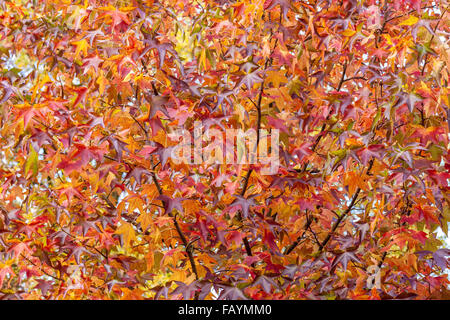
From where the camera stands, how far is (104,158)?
2.46m

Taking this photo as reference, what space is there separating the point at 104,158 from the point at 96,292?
97 cm

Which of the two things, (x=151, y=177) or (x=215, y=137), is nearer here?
(x=215, y=137)

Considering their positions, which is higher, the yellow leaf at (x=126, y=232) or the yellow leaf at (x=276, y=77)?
the yellow leaf at (x=276, y=77)

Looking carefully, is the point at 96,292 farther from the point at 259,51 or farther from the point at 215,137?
the point at 259,51

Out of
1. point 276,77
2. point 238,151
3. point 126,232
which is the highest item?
point 276,77

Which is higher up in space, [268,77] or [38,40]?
[38,40]

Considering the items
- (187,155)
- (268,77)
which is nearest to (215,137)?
(187,155)
